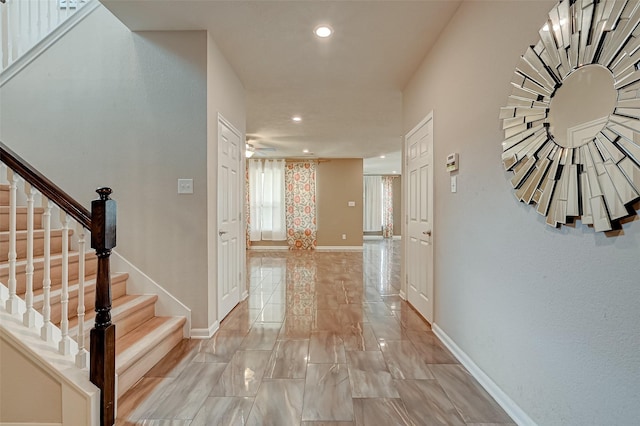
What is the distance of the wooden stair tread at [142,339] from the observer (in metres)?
1.83

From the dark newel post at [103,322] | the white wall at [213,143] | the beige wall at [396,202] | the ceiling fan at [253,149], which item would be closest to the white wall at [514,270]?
the white wall at [213,143]

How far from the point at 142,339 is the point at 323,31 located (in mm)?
2759

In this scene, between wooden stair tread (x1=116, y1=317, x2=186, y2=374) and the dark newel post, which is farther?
wooden stair tread (x1=116, y1=317, x2=186, y2=374)

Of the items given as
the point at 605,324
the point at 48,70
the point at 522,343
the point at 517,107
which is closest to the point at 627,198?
the point at 605,324

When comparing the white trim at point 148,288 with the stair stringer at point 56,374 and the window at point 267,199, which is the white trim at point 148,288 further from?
the window at point 267,199

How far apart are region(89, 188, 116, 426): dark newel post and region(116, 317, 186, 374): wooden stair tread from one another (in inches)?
10.9

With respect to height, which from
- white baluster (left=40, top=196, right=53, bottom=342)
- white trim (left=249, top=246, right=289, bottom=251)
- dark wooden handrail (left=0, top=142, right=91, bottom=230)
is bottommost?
white trim (left=249, top=246, right=289, bottom=251)

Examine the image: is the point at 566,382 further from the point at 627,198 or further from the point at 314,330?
the point at 314,330

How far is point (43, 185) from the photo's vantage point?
1.47m

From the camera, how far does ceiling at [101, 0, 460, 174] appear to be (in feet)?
7.39

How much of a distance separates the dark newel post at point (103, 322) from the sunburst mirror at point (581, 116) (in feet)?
6.90

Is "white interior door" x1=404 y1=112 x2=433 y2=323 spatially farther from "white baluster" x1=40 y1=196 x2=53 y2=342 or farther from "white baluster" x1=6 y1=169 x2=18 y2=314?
"white baluster" x1=6 y1=169 x2=18 y2=314

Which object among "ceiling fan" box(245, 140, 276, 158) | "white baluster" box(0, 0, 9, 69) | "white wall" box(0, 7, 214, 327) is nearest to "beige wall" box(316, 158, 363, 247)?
"ceiling fan" box(245, 140, 276, 158)

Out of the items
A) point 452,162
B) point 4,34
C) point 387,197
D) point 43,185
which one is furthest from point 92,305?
point 387,197
